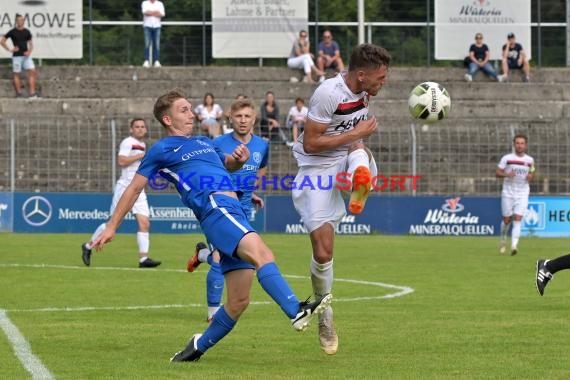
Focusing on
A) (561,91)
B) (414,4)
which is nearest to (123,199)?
(561,91)

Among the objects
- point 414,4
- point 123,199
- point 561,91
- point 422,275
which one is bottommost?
point 422,275

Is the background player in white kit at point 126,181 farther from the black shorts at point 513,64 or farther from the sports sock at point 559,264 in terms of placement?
the black shorts at point 513,64

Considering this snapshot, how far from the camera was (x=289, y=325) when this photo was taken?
11992mm

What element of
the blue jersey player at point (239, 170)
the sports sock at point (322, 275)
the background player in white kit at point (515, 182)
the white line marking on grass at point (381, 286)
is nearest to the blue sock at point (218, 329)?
the sports sock at point (322, 275)

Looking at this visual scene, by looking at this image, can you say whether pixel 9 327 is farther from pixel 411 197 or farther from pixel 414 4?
pixel 414 4

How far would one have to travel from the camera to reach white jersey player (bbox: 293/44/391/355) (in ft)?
33.7

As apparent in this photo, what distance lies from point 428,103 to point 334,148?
2738 mm

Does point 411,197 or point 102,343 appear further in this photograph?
point 411,197

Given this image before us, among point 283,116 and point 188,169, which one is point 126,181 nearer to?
point 188,169

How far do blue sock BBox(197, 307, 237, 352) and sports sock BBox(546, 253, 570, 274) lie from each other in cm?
441

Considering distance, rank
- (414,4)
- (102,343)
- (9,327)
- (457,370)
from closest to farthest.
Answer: (457,370) → (102,343) → (9,327) → (414,4)

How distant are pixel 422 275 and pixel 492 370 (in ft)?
31.9

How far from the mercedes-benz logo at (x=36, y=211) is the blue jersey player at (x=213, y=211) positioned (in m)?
20.6

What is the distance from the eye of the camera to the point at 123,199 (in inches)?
358
